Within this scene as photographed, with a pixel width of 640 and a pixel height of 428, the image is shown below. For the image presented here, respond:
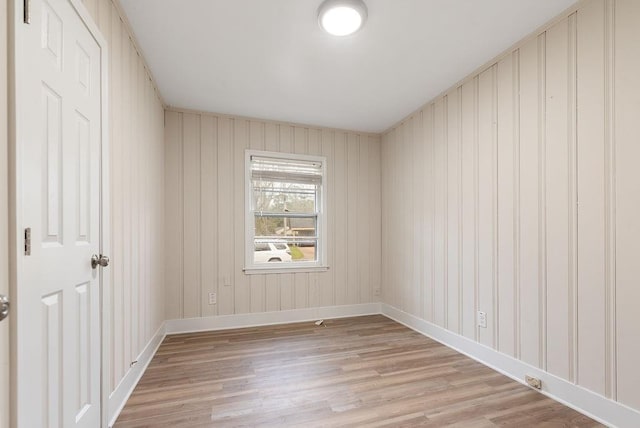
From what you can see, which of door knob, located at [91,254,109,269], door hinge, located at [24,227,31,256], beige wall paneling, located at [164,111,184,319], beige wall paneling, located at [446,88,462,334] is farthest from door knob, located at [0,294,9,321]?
beige wall paneling, located at [446,88,462,334]

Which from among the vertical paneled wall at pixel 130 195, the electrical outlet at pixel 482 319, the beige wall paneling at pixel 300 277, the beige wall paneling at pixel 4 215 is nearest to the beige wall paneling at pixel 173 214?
the vertical paneled wall at pixel 130 195

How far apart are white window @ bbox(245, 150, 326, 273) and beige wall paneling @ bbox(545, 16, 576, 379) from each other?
8.05 ft

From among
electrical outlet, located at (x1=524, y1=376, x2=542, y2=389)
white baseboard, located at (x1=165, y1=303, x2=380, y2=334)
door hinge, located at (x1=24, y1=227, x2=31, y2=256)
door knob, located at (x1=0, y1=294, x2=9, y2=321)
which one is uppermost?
door hinge, located at (x1=24, y1=227, x2=31, y2=256)

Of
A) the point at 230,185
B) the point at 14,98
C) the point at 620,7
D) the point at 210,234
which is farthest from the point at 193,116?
the point at 620,7

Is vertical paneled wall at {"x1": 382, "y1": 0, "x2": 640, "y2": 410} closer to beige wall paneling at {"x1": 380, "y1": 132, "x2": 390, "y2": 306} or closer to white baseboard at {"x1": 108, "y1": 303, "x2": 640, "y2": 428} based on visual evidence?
white baseboard at {"x1": 108, "y1": 303, "x2": 640, "y2": 428}

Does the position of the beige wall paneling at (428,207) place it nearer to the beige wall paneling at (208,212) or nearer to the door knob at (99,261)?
the beige wall paneling at (208,212)

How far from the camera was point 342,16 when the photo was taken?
192cm

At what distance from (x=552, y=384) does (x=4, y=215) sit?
9.95 feet

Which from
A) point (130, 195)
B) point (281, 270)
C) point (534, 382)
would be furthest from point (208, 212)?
point (534, 382)

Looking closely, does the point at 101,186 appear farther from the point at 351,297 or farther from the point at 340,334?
the point at 351,297

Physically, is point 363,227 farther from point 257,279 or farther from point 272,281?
point 257,279

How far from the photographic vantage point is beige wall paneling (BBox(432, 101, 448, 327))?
10.1 feet

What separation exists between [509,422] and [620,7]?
248cm

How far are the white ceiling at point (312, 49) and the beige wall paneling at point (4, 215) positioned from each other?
120 cm
